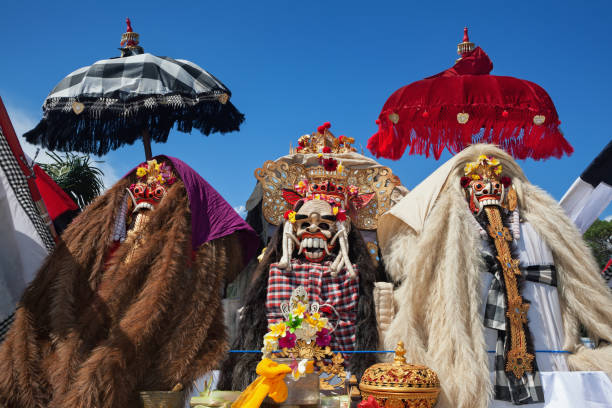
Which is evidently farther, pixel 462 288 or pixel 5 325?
pixel 5 325

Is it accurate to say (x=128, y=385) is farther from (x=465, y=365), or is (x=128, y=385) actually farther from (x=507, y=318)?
(x=507, y=318)

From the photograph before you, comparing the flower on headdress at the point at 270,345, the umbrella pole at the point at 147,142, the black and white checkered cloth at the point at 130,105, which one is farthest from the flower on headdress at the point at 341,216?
the umbrella pole at the point at 147,142

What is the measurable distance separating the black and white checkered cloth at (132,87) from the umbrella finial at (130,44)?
1.20 ft

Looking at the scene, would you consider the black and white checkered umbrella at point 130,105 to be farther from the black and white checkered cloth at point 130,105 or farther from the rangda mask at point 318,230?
the rangda mask at point 318,230

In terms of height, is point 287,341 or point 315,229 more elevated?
point 315,229

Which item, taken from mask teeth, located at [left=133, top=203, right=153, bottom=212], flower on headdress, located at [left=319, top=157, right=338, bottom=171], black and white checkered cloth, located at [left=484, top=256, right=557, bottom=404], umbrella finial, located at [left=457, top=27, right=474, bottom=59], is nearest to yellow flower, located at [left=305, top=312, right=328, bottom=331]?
black and white checkered cloth, located at [left=484, top=256, right=557, bottom=404]

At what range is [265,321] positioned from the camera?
564 cm

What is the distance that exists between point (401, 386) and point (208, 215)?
2.59 metres

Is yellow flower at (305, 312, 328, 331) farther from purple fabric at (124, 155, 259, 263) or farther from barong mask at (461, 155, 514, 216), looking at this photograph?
barong mask at (461, 155, 514, 216)

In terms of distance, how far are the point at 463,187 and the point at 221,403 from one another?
3.04 m

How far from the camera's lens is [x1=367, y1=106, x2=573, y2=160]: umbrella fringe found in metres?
6.50

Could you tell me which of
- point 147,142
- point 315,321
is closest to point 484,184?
point 315,321

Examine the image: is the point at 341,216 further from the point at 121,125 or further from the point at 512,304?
the point at 121,125

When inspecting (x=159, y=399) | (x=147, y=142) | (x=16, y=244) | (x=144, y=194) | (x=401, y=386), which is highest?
(x=147, y=142)
